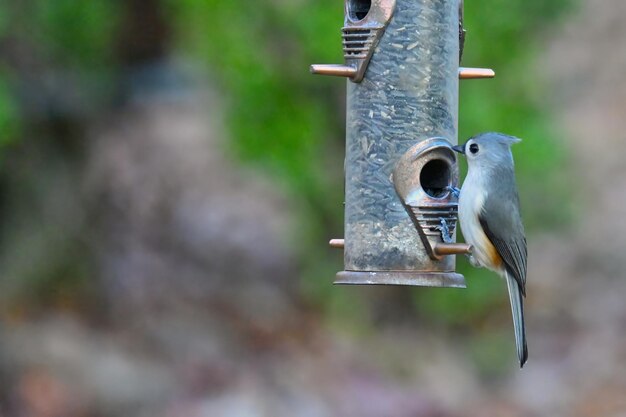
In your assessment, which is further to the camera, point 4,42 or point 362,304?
point 362,304

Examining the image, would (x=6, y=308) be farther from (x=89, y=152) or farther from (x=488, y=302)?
(x=488, y=302)

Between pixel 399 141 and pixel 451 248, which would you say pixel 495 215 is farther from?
pixel 399 141

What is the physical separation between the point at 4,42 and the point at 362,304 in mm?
4298

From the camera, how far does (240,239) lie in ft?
55.0

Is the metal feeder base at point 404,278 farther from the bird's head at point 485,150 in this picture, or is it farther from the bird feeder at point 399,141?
the bird's head at point 485,150

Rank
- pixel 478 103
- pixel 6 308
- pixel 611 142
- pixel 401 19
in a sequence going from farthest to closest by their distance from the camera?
pixel 611 142, pixel 6 308, pixel 478 103, pixel 401 19

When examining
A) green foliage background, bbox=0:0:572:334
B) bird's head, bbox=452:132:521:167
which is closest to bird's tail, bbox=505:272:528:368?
bird's head, bbox=452:132:521:167

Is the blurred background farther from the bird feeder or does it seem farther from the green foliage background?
the bird feeder

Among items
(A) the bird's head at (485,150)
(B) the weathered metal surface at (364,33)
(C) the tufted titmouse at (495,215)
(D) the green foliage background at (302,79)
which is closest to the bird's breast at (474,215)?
(C) the tufted titmouse at (495,215)

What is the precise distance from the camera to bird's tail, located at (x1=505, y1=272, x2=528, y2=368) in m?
7.28

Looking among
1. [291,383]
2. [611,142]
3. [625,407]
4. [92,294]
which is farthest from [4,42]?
[611,142]

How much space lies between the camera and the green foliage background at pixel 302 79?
11.8 metres

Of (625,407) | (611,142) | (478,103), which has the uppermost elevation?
(478,103)

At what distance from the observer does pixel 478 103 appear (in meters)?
11.9
